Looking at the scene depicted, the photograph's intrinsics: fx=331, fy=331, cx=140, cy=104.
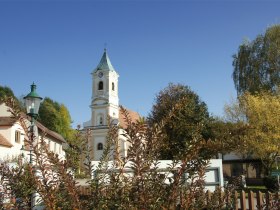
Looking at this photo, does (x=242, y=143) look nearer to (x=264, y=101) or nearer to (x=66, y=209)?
(x=66, y=209)

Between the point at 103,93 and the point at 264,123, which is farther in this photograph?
the point at 103,93

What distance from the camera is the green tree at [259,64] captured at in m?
31.7

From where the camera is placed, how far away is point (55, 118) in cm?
6038

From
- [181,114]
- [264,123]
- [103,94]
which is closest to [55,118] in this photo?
[103,94]

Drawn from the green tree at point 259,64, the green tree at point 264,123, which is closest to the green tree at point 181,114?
the green tree at point 264,123

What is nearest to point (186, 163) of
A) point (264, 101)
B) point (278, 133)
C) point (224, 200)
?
point (224, 200)

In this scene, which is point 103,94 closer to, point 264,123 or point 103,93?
point 103,93

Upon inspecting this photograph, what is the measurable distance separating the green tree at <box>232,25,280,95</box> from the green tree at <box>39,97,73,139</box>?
114 feet

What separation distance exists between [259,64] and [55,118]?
130ft

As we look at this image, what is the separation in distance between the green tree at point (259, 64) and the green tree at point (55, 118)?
3464 centimetres

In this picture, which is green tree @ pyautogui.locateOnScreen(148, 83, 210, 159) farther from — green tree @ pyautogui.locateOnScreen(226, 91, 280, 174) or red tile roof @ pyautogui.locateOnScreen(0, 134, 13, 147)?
red tile roof @ pyautogui.locateOnScreen(0, 134, 13, 147)

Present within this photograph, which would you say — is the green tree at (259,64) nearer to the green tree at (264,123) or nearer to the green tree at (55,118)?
the green tree at (264,123)

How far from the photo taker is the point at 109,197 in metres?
2.42

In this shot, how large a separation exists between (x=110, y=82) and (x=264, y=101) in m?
33.9
